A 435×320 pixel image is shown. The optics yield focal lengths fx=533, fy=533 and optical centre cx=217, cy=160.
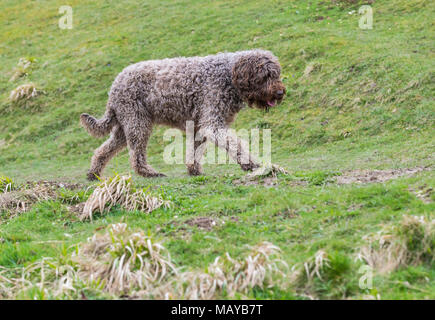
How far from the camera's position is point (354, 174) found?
8195 mm

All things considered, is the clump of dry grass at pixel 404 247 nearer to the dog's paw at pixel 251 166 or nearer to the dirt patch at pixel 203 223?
the dirt patch at pixel 203 223

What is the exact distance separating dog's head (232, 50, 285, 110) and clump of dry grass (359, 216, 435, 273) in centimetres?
455

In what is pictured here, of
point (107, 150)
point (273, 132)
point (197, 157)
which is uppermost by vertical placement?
point (107, 150)

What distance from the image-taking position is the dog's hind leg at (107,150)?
10562mm

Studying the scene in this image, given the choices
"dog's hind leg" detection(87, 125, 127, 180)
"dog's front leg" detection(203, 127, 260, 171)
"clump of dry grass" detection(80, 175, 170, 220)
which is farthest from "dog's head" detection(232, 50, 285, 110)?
"clump of dry grass" detection(80, 175, 170, 220)

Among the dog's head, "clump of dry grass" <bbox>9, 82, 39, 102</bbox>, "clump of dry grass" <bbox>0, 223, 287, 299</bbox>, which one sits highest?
the dog's head

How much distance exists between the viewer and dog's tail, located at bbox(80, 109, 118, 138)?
10.6 m

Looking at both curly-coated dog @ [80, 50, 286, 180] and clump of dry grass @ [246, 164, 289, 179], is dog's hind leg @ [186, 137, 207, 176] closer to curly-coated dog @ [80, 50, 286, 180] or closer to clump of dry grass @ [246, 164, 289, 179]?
curly-coated dog @ [80, 50, 286, 180]

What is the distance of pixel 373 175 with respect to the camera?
26.0ft

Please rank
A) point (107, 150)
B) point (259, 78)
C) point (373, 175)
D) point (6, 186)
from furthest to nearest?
point (107, 150)
point (259, 78)
point (6, 186)
point (373, 175)

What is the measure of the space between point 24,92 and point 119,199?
49.1ft

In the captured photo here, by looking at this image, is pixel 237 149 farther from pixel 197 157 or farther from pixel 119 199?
pixel 119 199

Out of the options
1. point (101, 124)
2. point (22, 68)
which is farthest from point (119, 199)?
point (22, 68)
